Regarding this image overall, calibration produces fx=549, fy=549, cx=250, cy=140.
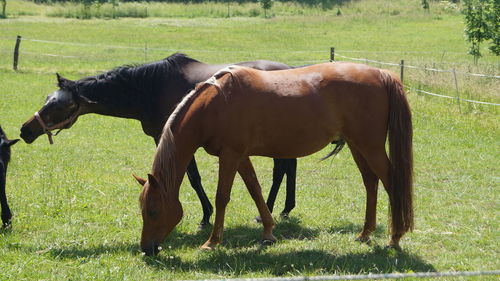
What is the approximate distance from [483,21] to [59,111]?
1790 centimetres

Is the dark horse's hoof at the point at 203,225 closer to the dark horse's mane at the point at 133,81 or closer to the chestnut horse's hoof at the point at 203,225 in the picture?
the chestnut horse's hoof at the point at 203,225

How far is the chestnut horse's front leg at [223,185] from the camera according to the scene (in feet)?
18.0

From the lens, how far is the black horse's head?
20.1 feet

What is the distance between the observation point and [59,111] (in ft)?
20.1

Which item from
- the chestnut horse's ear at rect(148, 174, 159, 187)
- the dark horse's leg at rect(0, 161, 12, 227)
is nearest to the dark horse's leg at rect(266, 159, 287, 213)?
the chestnut horse's ear at rect(148, 174, 159, 187)

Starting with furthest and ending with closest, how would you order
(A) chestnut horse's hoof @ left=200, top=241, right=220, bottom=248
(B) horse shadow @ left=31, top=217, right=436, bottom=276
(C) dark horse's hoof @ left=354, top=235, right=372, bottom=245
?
(C) dark horse's hoof @ left=354, top=235, right=372, bottom=245 → (A) chestnut horse's hoof @ left=200, top=241, right=220, bottom=248 → (B) horse shadow @ left=31, top=217, right=436, bottom=276

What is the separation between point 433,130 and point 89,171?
24.6ft

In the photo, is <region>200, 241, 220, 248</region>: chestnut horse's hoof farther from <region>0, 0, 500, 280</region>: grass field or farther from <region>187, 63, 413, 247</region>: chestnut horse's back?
<region>187, 63, 413, 247</region>: chestnut horse's back

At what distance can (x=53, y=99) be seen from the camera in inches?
242

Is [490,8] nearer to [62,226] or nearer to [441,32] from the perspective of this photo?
[62,226]

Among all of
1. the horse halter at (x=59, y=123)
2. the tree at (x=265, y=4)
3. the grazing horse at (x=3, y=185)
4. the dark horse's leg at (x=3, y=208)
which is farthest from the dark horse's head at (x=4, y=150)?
the tree at (x=265, y=4)

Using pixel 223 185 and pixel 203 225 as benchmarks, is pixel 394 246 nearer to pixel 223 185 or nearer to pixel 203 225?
pixel 223 185

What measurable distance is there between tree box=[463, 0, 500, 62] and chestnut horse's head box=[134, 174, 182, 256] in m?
16.1

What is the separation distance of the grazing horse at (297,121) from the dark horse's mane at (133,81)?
44.8 inches
